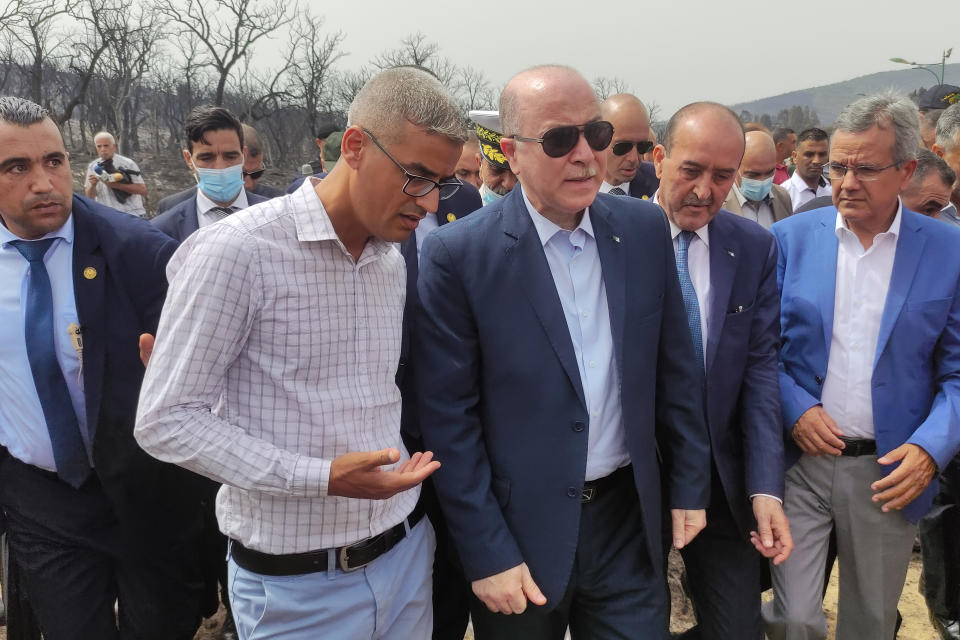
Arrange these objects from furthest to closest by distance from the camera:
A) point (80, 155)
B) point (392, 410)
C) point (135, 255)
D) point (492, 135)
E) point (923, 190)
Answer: point (80, 155) < point (492, 135) < point (923, 190) < point (135, 255) < point (392, 410)

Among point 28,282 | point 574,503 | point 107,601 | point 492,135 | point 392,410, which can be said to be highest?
point 492,135

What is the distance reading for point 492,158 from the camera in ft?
13.4

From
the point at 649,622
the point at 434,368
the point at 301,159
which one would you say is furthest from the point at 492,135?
the point at 301,159

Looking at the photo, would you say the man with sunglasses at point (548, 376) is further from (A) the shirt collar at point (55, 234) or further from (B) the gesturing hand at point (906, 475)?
(A) the shirt collar at point (55, 234)

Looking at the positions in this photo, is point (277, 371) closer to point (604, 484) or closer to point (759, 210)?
point (604, 484)

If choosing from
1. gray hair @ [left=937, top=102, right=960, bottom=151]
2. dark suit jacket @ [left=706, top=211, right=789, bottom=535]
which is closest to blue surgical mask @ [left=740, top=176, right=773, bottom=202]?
gray hair @ [left=937, top=102, right=960, bottom=151]

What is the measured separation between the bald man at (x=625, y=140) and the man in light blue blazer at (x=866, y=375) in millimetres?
2078

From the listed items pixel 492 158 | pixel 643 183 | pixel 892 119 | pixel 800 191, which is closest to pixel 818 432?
pixel 892 119

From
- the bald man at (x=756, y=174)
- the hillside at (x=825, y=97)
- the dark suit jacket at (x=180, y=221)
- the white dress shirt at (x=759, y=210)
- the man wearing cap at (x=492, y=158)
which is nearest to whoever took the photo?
the man wearing cap at (x=492, y=158)

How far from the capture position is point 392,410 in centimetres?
207

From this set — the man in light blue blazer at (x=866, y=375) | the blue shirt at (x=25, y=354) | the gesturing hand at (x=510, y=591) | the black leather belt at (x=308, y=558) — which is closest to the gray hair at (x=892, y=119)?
the man in light blue blazer at (x=866, y=375)

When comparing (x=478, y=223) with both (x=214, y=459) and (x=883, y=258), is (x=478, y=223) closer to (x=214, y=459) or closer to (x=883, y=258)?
(x=214, y=459)

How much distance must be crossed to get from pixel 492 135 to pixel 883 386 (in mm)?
A: 2330

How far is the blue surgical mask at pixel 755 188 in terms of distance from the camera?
17.6 feet
